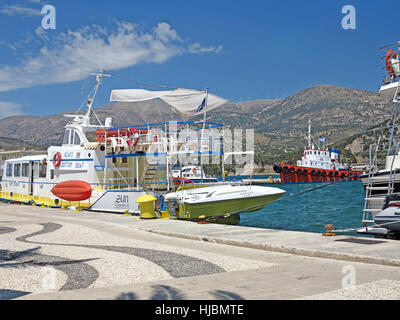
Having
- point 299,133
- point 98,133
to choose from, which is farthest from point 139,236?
point 299,133

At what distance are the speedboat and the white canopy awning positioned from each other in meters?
3.31

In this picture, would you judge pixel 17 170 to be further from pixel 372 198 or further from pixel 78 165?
pixel 372 198

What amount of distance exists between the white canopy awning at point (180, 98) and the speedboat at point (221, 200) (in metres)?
3.31

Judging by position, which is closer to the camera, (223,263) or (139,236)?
(223,263)

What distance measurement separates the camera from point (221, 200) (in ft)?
49.3

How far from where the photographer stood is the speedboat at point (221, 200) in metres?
15.0

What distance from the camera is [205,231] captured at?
1188 centimetres

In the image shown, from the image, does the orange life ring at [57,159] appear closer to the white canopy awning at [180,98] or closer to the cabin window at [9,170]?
the white canopy awning at [180,98]

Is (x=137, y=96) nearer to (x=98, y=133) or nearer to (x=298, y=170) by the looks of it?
(x=98, y=133)

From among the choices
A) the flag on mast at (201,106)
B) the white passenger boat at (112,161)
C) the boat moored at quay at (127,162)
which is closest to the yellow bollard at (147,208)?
the boat moored at quay at (127,162)

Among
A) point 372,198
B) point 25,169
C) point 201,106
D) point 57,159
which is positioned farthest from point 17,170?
point 372,198

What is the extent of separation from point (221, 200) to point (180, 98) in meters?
4.53
